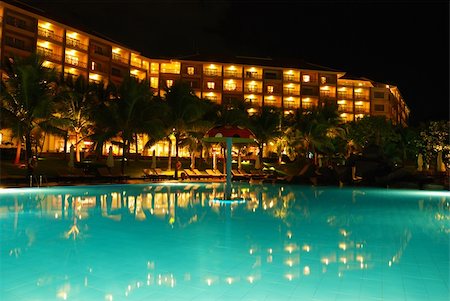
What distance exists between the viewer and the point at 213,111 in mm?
30781

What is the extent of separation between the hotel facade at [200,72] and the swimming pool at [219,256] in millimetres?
30373

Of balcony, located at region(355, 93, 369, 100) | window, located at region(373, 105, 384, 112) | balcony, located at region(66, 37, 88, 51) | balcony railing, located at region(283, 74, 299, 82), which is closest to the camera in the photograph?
balcony, located at region(66, 37, 88, 51)

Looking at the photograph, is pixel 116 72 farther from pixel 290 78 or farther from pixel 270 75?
pixel 290 78

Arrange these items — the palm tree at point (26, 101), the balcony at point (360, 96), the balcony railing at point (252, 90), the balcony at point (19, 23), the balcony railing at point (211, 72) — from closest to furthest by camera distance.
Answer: the palm tree at point (26, 101)
the balcony at point (19, 23)
the balcony railing at point (211, 72)
the balcony railing at point (252, 90)
the balcony at point (360, 96)

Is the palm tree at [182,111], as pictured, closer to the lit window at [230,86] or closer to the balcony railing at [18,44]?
the balcony railing at [18,44]

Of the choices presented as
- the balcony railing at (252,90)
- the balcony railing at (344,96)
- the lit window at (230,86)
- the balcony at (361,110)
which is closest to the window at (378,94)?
the balcony at (361,110)

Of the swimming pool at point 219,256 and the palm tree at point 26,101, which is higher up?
the palm tree at point 26,101

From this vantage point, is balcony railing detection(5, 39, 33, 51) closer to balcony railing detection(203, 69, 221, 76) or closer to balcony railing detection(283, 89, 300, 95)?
balcony railing detection(203, 69, 221, 76)

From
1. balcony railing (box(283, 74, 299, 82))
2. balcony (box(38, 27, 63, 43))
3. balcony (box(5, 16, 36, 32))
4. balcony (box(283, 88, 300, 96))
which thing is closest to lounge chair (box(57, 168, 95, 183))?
balcony (box(5, 16, 36, 32))

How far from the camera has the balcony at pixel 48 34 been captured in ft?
129

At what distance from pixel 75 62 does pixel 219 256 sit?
41.8m

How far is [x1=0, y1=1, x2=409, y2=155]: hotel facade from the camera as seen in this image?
1476 inches

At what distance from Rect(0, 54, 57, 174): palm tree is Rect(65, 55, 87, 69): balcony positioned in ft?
70.2

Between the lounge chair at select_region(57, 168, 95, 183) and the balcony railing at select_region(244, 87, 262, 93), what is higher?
the balcony railing at select_region(244, 87, 262, 93)
